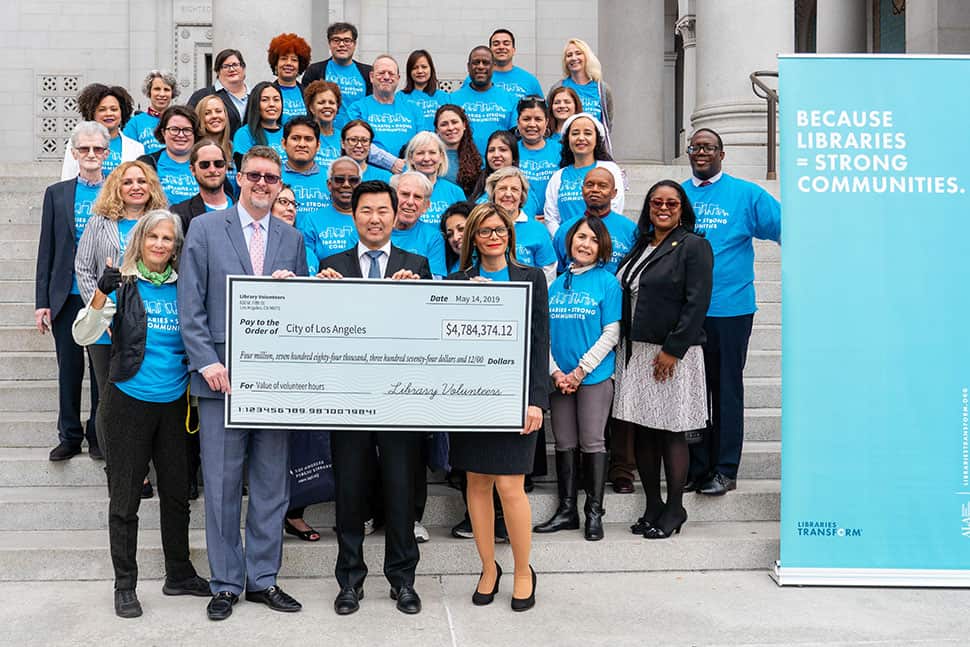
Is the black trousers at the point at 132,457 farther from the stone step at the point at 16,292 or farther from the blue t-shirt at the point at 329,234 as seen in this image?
the stone step at the point at 16,292

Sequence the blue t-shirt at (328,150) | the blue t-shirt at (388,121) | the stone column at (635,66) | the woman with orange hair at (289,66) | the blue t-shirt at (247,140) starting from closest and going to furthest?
the blue t-shirt at (328,150) < the blue t-shirt at (247,140) < the blue t-shirt at (388,121) < the woman with orange hair at (289,66) < the stone column at (635,66)

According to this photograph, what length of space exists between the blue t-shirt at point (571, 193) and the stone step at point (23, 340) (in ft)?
12.4

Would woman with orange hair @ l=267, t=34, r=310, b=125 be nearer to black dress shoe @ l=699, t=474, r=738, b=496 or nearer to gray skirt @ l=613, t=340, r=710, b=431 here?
gray skirt @ l=613, t=340, r=710, b=431

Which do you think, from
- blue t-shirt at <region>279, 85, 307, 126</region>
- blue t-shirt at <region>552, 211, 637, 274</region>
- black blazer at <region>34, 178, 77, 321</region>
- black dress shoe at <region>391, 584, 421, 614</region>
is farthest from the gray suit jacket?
blue t-shirt at <region>279, 85, 307, 126</region>

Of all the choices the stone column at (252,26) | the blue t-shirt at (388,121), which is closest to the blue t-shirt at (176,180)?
Result: the blue t-shirt at (388,121)

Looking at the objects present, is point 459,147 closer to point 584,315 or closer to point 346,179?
point 346,179

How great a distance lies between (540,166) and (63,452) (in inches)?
147

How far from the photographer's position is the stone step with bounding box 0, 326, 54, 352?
24.9 feet

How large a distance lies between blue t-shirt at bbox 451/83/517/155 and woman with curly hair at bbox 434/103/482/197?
3.89 feet

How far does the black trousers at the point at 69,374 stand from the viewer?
21.3ft

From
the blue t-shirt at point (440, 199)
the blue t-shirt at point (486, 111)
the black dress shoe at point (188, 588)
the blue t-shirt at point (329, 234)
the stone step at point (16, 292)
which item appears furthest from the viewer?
the blue t-shirt at point (486, 111)

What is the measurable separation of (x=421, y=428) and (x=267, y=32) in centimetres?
676

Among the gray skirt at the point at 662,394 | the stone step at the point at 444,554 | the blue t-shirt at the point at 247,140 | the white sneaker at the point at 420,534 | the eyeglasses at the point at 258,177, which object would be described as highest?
the blue t-shirt at the point at 247,140

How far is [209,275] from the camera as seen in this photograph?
201 inches
